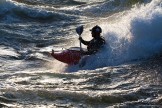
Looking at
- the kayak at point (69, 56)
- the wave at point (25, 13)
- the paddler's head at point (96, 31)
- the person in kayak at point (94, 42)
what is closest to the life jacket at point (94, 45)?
the person in kayak at point (94, 42)

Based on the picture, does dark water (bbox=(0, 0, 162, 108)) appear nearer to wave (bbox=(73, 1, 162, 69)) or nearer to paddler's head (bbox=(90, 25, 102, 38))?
wave (bbox=(73, 1, 162, 69))

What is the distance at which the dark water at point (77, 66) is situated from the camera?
854 cm

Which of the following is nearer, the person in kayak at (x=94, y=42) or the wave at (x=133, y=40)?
the person in kayak at (x=94, y=42)

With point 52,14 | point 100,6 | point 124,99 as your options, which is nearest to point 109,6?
point 100,6

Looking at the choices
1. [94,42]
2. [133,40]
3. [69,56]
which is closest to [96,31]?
[94,42]

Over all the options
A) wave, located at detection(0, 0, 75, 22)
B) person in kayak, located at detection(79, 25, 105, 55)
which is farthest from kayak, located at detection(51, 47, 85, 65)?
wave, located at detection(0, 0, 75, 22)

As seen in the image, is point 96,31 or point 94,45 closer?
point 96,31

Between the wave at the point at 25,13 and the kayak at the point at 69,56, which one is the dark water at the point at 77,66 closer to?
the wave at the point at 25,13

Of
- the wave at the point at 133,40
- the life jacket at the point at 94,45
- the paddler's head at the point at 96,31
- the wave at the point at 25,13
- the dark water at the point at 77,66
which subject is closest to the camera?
the dark water at the point at 77,66

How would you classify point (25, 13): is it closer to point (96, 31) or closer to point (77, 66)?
point (96, 31)

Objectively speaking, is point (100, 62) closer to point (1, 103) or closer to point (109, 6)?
point (1, 103)

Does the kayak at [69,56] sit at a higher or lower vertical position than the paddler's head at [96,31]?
lower

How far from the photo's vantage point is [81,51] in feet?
37.2

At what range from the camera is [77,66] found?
36.3 feet
